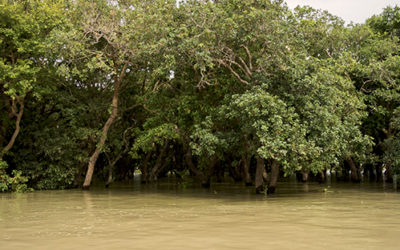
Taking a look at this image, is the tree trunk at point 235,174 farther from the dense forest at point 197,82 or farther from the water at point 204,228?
the water at point 204,228

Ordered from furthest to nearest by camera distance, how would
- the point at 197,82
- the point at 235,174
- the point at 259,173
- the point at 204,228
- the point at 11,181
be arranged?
the point at 235,174
the point at 11,181
the point at 197,82
the point at 259,173
the point at 204,228

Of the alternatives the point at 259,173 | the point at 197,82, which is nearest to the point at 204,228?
the point at 259,173

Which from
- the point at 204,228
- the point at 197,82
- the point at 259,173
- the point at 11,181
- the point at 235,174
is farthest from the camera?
the point at 235,174

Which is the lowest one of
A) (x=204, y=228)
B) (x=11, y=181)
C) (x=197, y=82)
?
(x=204, y=228)

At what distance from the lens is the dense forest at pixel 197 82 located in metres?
18.3

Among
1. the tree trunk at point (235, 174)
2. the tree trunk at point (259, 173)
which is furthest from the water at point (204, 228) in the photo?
the tree trunk at point (235, 174)

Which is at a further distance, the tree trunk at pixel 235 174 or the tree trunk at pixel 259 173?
the tree trunk at pixel 235 174

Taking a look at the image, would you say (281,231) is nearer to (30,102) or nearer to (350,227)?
(350,227)

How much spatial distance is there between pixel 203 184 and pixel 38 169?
979 cm

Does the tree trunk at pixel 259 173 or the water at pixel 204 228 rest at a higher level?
the tree trunk at pixel 259 173

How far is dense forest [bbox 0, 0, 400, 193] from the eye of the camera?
60.2 feet

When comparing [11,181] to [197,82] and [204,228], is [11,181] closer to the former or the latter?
[197,82]

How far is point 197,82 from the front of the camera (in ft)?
73.0

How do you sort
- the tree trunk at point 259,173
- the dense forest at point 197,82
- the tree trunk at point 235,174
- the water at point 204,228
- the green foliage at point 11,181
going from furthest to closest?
the tree trunk at point 235,174, the green foliage at point 11,181, the tree trunk at point 259,173, the dense forest at point 197,82, the water at point 204,228
